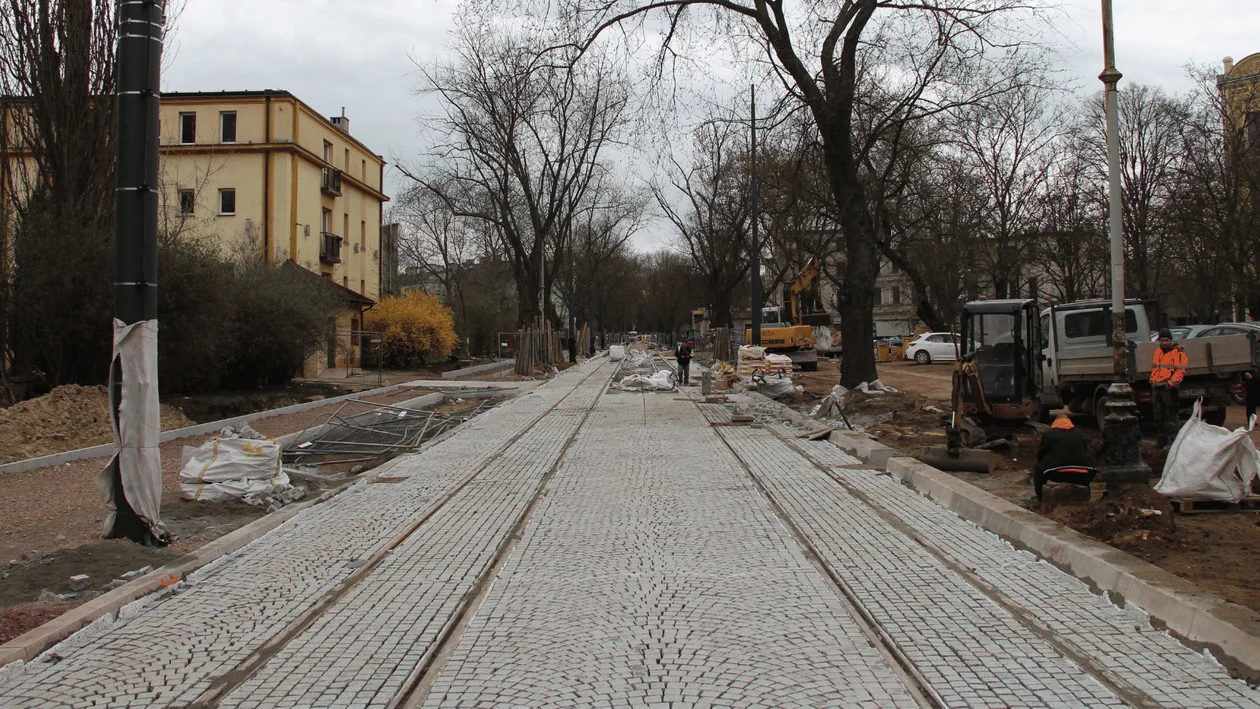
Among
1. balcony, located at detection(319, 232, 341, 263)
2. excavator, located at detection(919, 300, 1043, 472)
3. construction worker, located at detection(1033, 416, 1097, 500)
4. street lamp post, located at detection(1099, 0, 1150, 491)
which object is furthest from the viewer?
balcony, located at detection(319, 232, 341, 263)

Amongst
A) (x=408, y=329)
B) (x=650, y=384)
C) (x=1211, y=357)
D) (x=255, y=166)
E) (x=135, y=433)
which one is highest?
(x=255, y=166)

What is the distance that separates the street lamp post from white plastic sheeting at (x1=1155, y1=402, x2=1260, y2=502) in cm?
51

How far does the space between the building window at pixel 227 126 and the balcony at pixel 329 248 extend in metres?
5.44

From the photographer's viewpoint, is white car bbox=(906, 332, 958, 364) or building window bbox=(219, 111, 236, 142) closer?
building window bbox=(219, 111, 236, 142)

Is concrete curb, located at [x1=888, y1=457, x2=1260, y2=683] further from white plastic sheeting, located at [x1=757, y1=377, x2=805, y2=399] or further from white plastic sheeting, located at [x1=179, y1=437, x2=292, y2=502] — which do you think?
white plastic sheeting, located at [x1=757, y1=377, x2=805, y2=399]

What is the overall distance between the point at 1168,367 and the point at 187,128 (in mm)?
37945

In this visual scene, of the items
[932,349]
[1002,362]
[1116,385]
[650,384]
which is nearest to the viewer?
[1116,385]

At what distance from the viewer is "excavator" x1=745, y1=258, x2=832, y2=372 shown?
3906 cm

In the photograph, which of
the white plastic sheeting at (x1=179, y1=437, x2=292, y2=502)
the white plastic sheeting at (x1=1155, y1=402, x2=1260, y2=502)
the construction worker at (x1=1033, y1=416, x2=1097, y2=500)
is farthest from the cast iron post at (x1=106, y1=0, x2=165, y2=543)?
the white plastic sheeting at (x1=1155, y1=402, x2=1260, y2=502)

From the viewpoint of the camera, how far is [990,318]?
15719 millimetres

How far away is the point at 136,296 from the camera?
739 centimetres

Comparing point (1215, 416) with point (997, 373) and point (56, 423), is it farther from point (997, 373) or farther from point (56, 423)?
point (56, 423)

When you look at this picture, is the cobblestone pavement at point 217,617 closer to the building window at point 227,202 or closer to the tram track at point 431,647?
the tram track at point 431,647

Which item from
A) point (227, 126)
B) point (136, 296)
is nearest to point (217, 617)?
point (136, 296)
